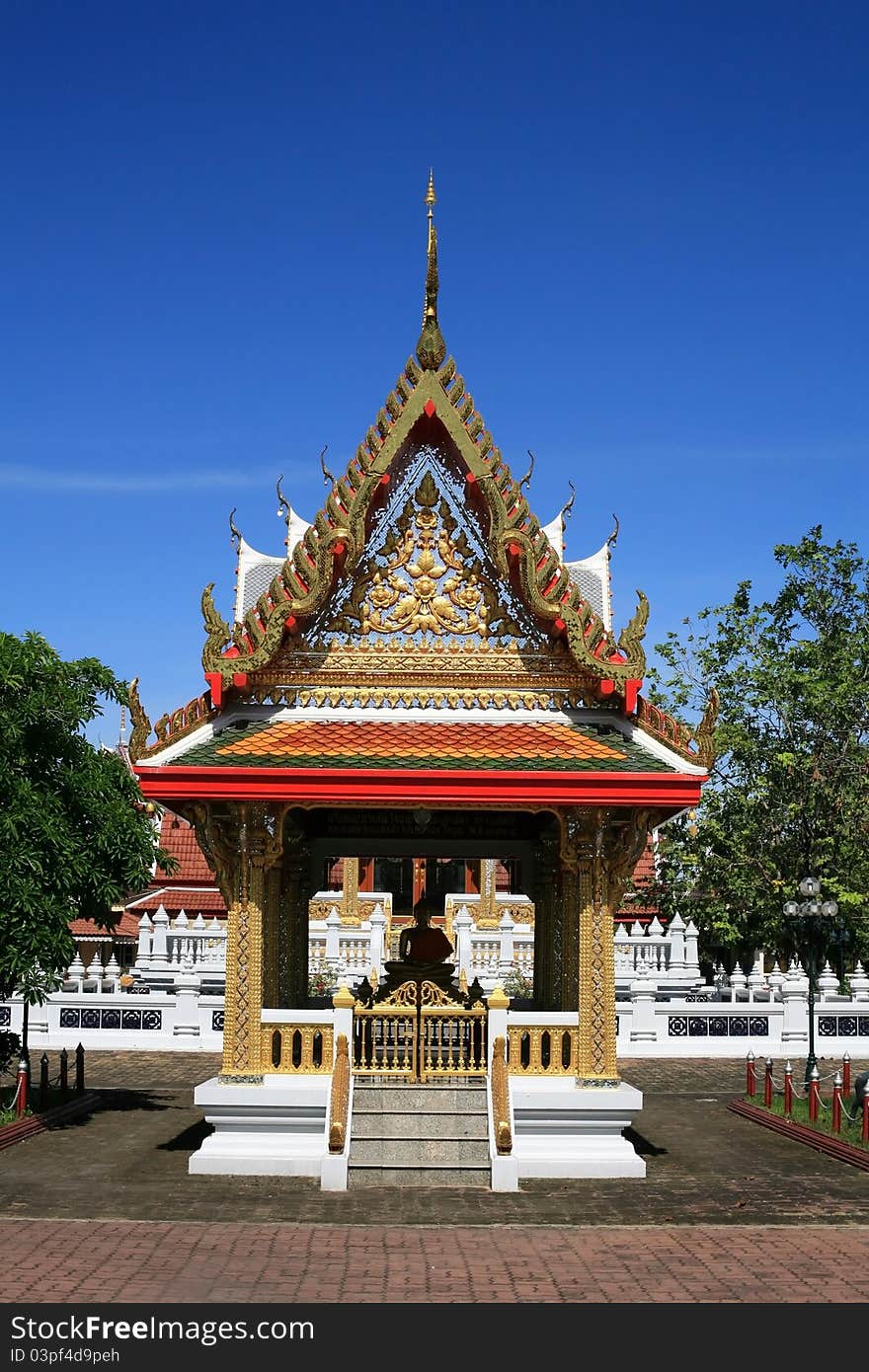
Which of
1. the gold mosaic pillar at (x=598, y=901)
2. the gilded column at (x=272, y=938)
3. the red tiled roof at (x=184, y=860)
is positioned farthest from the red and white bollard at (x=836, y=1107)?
the red tiled roof at (x=184, y=860)

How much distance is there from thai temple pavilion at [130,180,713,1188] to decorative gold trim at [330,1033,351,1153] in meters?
0.02

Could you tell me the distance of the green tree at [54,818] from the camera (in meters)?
15.0

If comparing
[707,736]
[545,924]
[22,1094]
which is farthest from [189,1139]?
[707,736]

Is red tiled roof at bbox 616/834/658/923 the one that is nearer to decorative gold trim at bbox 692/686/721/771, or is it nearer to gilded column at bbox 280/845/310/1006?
gilded column at bbox 280/845/310/1006

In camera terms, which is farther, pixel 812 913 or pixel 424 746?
pixel 812 913

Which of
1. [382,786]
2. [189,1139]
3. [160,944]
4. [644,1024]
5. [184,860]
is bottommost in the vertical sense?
[189,1139]

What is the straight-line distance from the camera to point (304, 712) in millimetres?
14008

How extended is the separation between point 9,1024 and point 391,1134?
1402 cm

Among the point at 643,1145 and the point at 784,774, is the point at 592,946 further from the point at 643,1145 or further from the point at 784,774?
the point at 784,774

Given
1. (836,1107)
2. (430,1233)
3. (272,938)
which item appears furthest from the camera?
(836,1107)

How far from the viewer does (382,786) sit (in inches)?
506

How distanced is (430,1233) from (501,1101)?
2331mm

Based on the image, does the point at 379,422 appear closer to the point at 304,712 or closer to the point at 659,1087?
the point at 304,712

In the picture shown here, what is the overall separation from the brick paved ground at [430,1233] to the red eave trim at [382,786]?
11.2 ft
